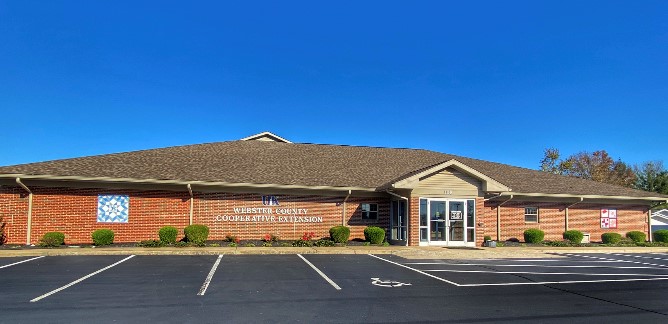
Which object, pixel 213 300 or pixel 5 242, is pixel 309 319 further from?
pixel 5 242

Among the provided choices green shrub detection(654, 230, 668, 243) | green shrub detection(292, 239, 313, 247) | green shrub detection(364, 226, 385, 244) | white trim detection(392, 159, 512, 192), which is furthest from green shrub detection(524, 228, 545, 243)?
green shrub detection(292, 239, 313, 247)

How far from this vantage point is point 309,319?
7.20 meters

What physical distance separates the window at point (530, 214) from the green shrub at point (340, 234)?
31.5ft

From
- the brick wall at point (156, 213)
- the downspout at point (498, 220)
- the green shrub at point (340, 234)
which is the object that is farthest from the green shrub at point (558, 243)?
the green shrub at point (340, 234)

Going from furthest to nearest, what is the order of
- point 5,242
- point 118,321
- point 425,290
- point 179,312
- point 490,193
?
point 490,193 < point 5,242 < point 425,290 < point 179,312 < point 118,321

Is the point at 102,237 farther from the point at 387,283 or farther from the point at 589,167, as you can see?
the point at 589,167

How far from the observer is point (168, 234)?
19.0m

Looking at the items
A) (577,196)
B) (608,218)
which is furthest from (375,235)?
(608,218)

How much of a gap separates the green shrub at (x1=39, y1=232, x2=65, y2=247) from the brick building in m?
1.04

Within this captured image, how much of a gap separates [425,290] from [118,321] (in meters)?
5.66

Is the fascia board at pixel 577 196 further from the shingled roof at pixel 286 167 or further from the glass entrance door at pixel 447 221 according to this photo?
the glass entrance door at pixel 447 221

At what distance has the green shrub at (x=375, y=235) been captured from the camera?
68.4ft

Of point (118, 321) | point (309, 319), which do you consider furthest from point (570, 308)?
point (118, 321)

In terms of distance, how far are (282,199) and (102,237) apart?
735 centimetres
